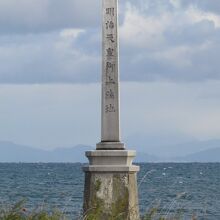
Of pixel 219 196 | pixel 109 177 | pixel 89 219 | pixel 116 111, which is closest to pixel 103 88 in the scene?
pixel 116 111

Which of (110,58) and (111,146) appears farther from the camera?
(110,58)

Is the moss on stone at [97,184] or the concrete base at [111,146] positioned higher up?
the concrete base at [111,146]

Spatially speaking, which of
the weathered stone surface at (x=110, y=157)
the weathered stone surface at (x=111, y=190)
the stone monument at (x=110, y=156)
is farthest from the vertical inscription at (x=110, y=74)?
the weathered stone surface at (x=111, y=190)

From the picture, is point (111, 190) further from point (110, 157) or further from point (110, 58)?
point (110, 58)

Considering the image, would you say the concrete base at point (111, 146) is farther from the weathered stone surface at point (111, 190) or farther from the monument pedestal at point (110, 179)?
the weathered stone surface at point (111, 190)

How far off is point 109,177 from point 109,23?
250cm

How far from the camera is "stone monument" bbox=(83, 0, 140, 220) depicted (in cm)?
1456

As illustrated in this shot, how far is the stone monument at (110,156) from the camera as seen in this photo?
14.6 m

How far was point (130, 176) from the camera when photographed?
48.2 ft

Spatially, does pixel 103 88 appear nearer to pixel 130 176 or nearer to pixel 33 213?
pixel 130 176

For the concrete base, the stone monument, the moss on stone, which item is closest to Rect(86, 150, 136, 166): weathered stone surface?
the stone monument

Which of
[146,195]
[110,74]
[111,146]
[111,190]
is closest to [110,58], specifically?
[110,74]

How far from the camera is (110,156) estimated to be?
14.6 meters

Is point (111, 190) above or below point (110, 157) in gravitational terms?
below
